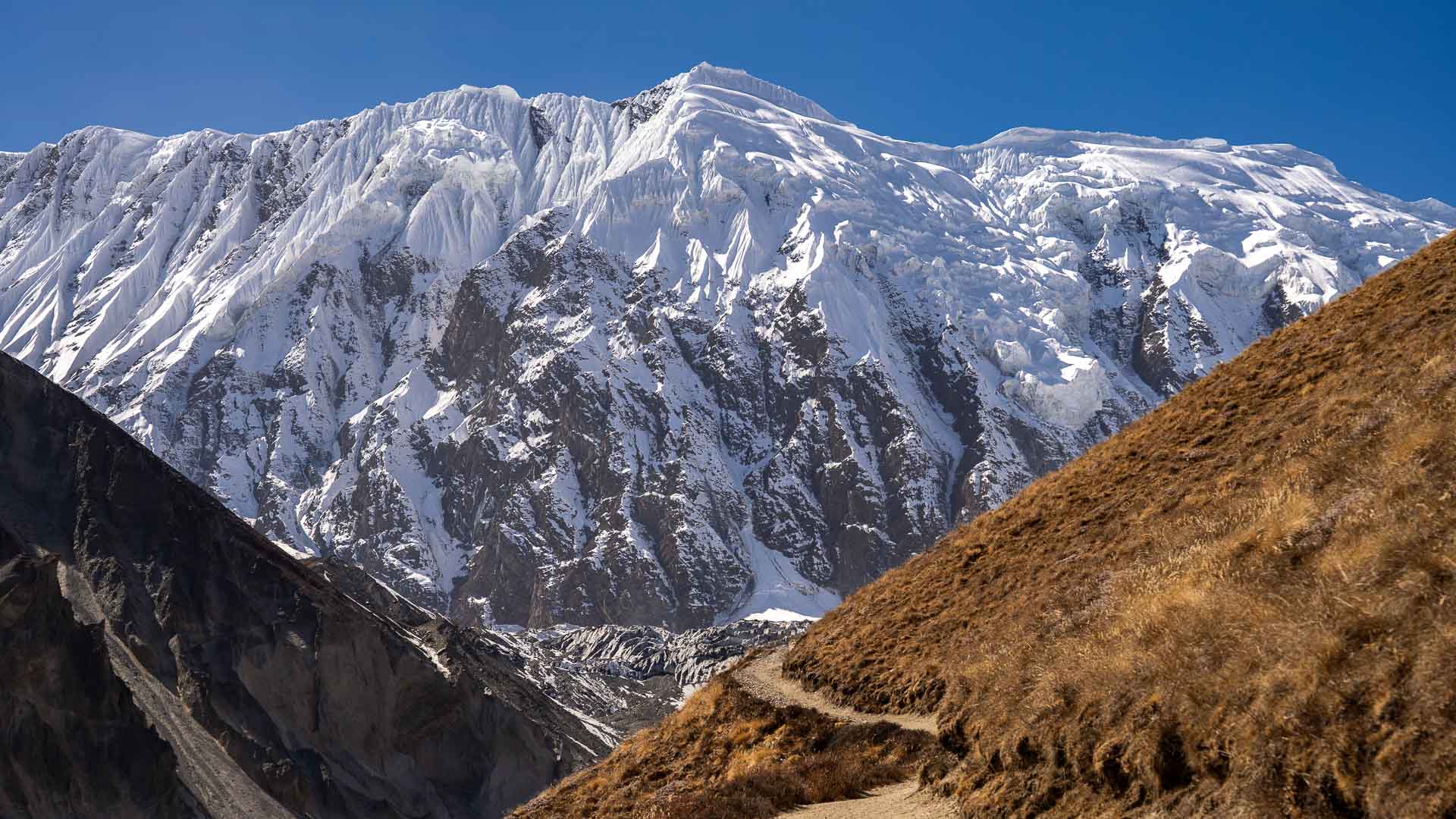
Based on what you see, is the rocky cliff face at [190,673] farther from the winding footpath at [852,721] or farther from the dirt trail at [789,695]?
the winding footpath at [852,721]

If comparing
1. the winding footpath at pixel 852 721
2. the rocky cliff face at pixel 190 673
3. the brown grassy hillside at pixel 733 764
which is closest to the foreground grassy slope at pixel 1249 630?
the winding footpath at pixel 852 721

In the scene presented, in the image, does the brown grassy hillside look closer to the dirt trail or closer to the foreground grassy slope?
the dirt trail

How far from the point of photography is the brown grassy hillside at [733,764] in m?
19.6

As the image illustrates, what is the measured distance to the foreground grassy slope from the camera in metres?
11.3

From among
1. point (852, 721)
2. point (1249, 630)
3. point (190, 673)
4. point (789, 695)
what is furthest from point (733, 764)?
point (190, 673)

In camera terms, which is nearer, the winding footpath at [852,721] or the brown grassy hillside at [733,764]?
the winding footpath at [852,721]

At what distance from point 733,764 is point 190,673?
71.4 m

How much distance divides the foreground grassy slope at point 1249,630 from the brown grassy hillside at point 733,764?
161 centimetres

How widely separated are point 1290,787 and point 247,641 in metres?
91.2

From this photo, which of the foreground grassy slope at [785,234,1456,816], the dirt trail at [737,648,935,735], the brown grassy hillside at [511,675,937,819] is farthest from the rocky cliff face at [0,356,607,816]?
the foreground grassy slope at [785,234,1456,816]

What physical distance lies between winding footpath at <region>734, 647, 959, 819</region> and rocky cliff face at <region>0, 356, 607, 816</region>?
45.6 metres

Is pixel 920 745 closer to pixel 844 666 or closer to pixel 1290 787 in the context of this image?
pixel 844 666

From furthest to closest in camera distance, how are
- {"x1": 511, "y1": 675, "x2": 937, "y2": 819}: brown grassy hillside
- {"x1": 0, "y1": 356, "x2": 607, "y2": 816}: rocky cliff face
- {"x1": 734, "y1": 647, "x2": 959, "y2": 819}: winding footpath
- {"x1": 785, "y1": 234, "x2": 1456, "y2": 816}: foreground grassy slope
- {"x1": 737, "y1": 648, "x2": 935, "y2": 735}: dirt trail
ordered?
{"x1": 0, "y1": 356, "x2": 607, "y2": 816}: rocky cliff face → {"x1": 737, "y1": 648, "x2": 935, "y2": 735}: dirt trail → {"x1": 511, "y1": 675, "x2": 937, "y2": 819}: brown grassy hillside → {"x1": 734, "y1": 647, "x2": 959, "y2": 819}: winding footpath → {"x1": 785, "y1": 234, "x2": 1456, "y2": 816}: foreground grassy slope

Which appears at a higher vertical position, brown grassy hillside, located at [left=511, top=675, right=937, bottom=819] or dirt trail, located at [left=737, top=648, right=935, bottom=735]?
dirt trail, located at [left=737, top=648, right=935, bottom=735]
